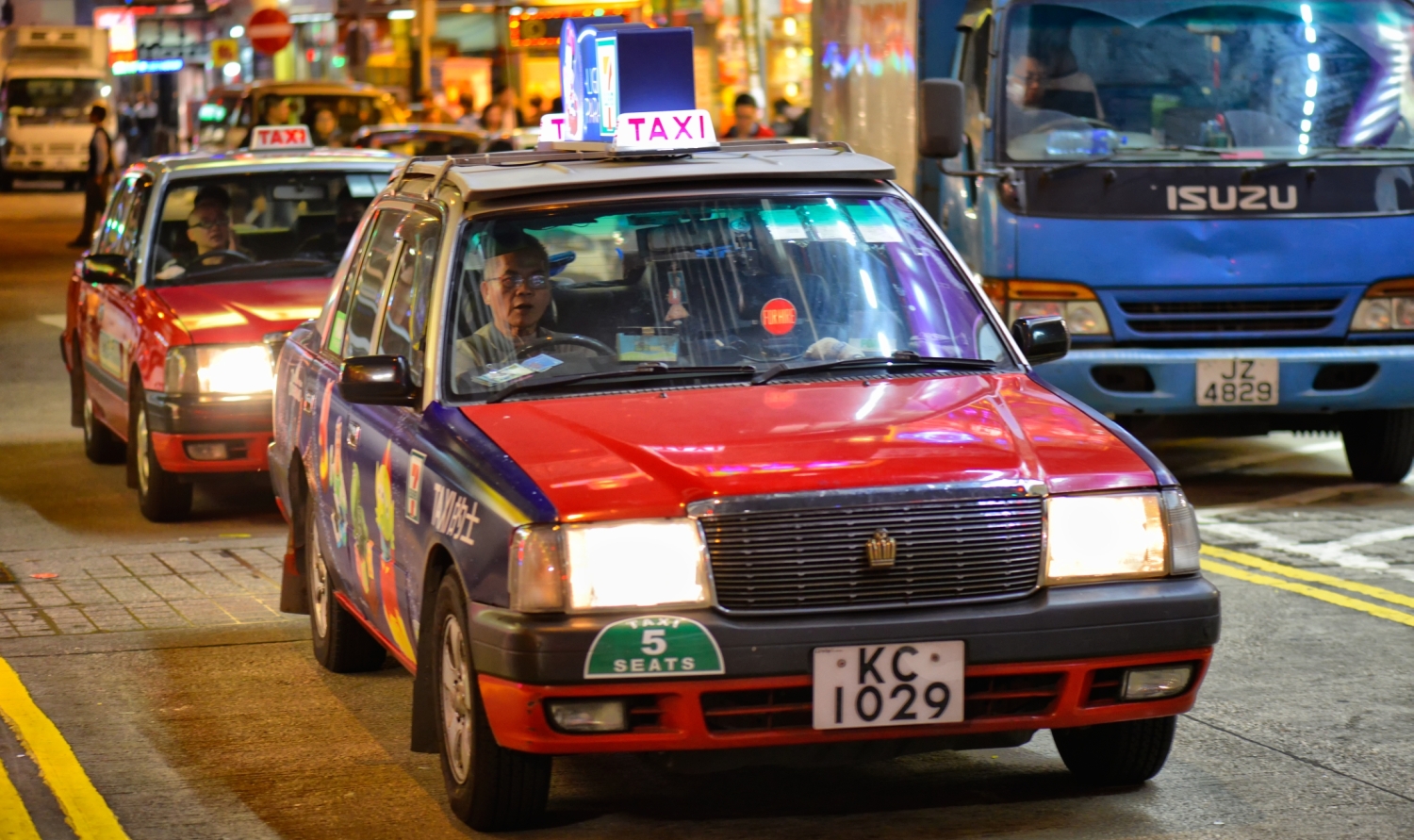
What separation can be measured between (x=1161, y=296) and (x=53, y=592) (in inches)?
201

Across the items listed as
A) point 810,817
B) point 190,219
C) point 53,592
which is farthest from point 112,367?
point 810,817

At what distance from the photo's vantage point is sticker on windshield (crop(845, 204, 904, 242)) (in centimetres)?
606

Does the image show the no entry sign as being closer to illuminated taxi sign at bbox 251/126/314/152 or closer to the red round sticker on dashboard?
illuminated taxi sign at bbox 251/126/314/152

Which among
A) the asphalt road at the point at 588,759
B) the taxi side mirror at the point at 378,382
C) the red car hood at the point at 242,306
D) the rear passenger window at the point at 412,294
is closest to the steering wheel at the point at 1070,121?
the asphalt road at the point at 588,759

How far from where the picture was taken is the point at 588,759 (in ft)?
19.1

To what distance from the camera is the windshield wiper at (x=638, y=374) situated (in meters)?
5.53

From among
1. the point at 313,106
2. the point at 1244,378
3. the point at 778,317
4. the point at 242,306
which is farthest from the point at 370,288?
the point at 313,106

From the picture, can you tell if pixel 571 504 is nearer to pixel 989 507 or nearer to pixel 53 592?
pixel 989 507

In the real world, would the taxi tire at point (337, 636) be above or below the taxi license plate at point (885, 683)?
below

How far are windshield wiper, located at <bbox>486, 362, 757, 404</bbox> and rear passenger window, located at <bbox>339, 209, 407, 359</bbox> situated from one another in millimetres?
1007

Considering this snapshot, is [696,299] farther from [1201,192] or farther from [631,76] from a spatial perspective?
[1201,192]

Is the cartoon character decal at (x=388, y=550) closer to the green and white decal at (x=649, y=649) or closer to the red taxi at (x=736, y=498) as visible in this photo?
the red taxi at (x=736, y=498)

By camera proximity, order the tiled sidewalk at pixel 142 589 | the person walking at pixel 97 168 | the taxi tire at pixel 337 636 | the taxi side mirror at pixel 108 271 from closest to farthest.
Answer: the taxi tire at pixel 337 636 < the tiled sidewalk at pixel 142 589 < the taxi side mirror at pixel 108 271 < the person walking at pixel 97 168

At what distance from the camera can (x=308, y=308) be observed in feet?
33.4
